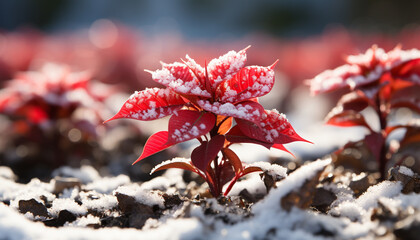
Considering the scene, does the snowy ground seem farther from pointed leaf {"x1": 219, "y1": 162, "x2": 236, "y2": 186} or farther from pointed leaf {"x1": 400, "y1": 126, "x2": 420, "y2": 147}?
pointed leaf {"x1": 400, "y1": 126, "x2": 420, "y2": 147}

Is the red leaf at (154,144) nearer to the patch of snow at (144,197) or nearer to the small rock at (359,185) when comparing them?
the patch of snow at (144,197)

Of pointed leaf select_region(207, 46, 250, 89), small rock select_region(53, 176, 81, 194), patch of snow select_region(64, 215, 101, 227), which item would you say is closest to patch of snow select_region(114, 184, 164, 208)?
patch of snow select_region(64, 215, 101, 227)

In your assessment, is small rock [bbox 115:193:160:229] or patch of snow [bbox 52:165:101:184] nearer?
small rock [bbox 115:193:160:229]

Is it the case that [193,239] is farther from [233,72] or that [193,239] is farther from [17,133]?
[17,133]

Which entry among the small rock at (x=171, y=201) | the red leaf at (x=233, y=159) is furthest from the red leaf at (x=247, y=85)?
the small rock at (x=171, y=201)

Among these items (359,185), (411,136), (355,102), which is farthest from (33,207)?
(411,136)

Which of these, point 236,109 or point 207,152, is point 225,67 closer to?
point 236,109

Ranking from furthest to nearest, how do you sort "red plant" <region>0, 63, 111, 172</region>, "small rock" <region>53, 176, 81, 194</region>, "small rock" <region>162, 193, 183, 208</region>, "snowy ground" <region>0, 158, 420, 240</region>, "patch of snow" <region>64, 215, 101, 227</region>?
"red plant" <region>0, 63, 111, 172</region>, "small rock" <region>53, 176, 81, 194</region>, "small rock" <region>162, 193, 183, 208</region>, "patch of snow" <region>64, 215, 101, 227</region>, "snowy ground" <region>0, 158, 420, 240</region>

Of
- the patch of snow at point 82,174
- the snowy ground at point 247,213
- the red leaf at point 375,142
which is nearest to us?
the snowy ground at point 247,213
